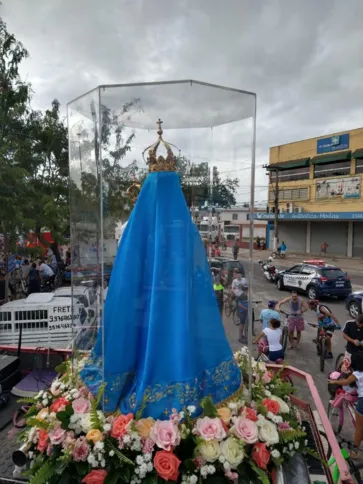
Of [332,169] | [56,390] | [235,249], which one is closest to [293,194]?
[332,169]

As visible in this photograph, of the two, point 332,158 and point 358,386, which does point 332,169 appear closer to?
point 332,158

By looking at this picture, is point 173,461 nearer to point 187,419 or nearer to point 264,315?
point 187,419

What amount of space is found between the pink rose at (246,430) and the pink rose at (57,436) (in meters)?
0.95

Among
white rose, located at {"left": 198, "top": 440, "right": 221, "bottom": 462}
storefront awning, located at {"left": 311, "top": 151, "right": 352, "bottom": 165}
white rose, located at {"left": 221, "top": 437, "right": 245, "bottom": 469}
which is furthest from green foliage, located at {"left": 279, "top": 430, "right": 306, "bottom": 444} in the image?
storefront awning, located at {"left": 311, "top": 151, "right": 352, "bottom": 165}

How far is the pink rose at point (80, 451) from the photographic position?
1.82 meters

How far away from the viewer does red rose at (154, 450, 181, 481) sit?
5.59 ft

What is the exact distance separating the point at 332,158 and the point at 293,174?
13.9ft

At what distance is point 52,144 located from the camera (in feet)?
33.6

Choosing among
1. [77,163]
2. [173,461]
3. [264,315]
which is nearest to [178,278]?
[173,461]

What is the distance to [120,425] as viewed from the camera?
1.87 metres

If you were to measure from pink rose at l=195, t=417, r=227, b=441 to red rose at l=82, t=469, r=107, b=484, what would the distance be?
1.75ft

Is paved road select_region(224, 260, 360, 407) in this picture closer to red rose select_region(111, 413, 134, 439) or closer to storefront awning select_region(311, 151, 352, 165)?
red rose select_region(111, 413, 134, 439)

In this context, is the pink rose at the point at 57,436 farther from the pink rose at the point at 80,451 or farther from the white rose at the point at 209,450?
the white rose at the point at 209,450

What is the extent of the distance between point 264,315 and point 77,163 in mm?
4932
